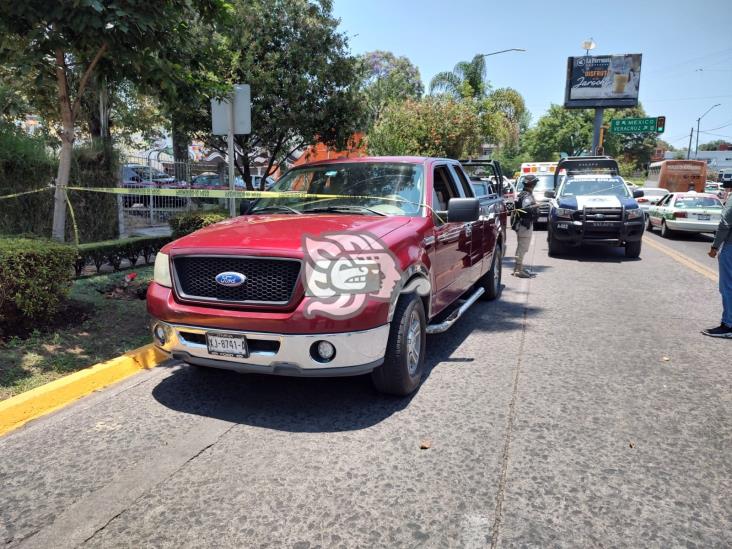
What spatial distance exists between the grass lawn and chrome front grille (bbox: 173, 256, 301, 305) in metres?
1.43

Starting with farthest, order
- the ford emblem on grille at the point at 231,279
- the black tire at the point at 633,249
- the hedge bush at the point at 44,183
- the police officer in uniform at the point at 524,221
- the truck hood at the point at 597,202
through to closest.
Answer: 1. the black tire at the point at 633,249
2. the truck hood at the point at 597,202
3. the police officer in uniform at the point at 524,221
4. the hedge bush at the point at 44,183
5. the ford emblem on grille at the point at 231,279

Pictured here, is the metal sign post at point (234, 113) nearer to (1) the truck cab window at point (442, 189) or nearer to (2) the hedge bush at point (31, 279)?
(2) the hedge bush at point (31, 279)

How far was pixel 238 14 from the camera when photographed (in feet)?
36.4

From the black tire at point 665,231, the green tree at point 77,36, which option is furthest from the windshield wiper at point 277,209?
the black tire at point 665,231

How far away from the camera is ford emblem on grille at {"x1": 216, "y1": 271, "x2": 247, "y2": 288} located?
3.66m

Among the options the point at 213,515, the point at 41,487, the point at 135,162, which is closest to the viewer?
the point at 213,515

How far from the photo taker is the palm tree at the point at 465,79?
3375 cm

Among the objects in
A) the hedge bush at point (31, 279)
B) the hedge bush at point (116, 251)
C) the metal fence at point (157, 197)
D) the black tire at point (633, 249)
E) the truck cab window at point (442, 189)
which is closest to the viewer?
the hedge bush at point (31, 279)

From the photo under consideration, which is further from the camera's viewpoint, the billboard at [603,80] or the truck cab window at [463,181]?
the billboard at [603,80]

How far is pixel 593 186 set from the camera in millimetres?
12914

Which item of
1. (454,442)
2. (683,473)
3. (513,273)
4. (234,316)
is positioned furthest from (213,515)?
(513,273)

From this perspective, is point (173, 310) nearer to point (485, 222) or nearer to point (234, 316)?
point (234, 316)

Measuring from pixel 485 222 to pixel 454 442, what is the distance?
12.5 feet

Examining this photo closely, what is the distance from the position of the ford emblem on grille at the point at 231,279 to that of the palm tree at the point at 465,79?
31.1m
